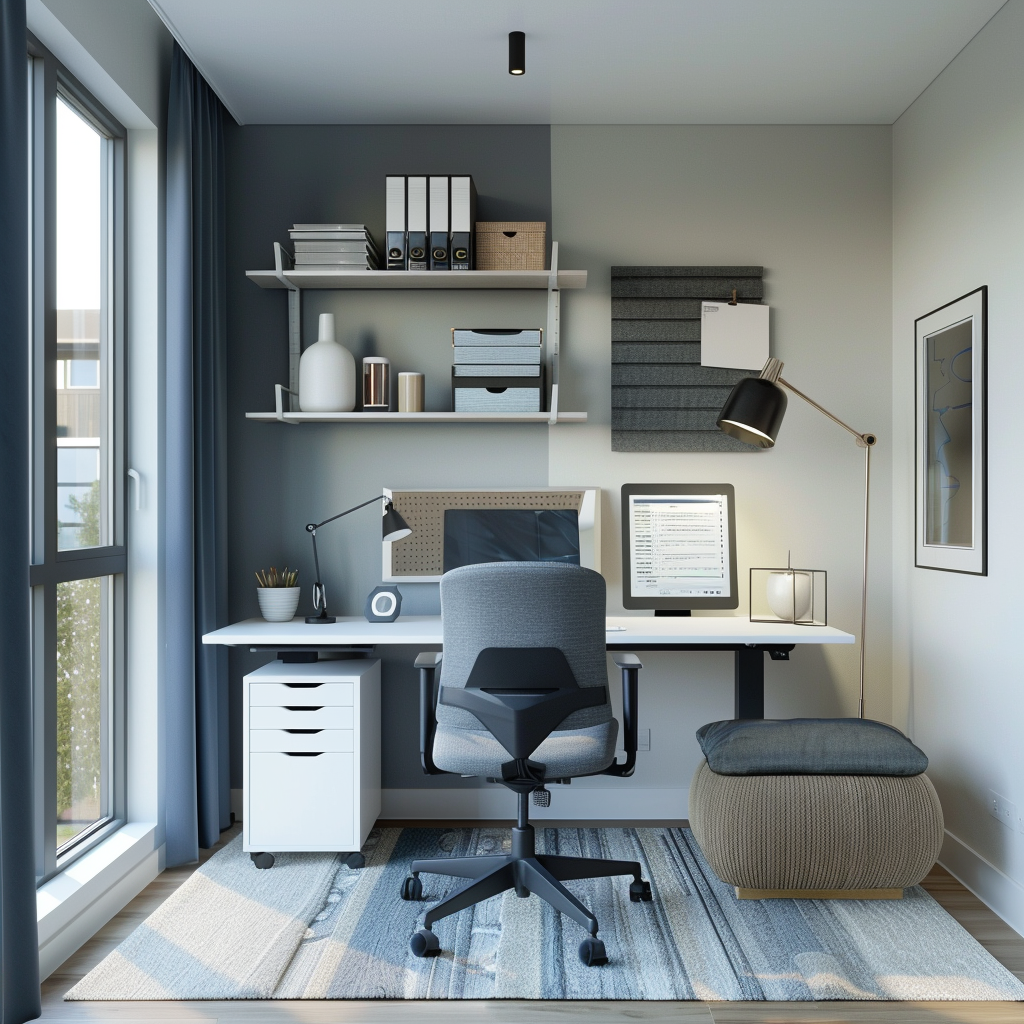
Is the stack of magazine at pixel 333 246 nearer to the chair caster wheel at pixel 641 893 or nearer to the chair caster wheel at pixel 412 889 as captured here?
the chair caster wheel at pixel 412 889

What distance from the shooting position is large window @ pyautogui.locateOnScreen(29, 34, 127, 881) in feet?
7.32

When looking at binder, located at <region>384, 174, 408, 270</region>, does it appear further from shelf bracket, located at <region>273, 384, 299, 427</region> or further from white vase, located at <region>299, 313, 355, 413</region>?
shelf bracket, located at <region>273, 384, 299, 427</region>

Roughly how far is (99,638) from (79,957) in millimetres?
860

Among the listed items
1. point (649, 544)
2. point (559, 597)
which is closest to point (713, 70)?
point (649, 544)

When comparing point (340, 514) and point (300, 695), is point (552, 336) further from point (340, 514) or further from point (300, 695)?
point (300, 695)

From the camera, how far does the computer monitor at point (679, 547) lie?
3156mm

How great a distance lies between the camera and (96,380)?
2574 mm

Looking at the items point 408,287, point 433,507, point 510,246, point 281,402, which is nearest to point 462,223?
point 510,246

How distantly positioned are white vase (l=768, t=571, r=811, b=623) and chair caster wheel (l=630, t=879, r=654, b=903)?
100 centimetres

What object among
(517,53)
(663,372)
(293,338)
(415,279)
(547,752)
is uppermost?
(517,53)

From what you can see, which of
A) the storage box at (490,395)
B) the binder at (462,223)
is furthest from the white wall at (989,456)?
the binder at (462,223)

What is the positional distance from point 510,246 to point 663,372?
71 centimetres

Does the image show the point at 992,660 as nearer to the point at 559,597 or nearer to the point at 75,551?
the point at 559,597

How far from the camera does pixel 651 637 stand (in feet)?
8.75
